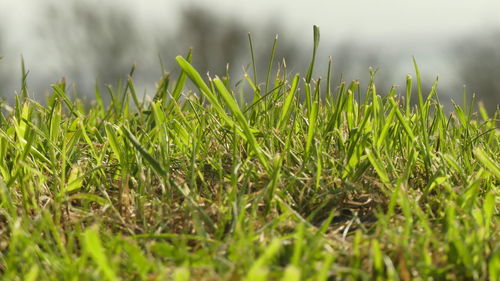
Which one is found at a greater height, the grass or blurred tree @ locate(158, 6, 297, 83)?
the grass

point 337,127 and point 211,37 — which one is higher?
point 337,127

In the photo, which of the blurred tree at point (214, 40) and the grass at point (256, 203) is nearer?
the grass at point (256, 203)

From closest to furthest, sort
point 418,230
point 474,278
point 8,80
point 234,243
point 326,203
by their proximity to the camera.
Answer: point 474,278 → point 234,243 → point 418,230 → point 326,203 → point 8,80

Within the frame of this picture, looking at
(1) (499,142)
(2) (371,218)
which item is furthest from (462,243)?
(1) (499,142)

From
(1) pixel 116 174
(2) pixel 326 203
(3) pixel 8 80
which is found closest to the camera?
(2) pixel 326 203

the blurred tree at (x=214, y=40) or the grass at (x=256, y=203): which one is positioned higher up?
the grass at (x=256, y=203)

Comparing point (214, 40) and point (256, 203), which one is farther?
point (214, 40)

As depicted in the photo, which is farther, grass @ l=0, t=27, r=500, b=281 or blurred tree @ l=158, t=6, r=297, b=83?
blurred tree @ l=158, t=6, r=297, b=83

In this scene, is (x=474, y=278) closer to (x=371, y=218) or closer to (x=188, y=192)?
(x=371, y=218)
